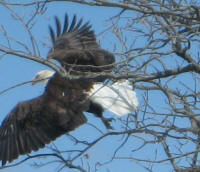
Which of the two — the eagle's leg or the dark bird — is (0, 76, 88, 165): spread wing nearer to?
the dark bird

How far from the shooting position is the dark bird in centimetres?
703

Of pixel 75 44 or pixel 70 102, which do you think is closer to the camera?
pixel 70 102

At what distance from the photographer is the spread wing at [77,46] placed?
7.01 metres

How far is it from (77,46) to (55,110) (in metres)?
0.97

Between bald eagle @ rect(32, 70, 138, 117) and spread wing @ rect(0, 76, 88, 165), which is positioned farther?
spread wing @ rect(0, 76, 88, 165)

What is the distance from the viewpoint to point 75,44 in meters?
7.76

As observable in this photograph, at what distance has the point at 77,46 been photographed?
770 centimetres

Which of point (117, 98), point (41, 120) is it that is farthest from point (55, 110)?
point (117, 98)

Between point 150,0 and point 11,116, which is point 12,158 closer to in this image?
point 11,116

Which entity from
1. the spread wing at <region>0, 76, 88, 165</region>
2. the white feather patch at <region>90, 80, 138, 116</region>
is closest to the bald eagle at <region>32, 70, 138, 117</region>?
the white feather patch at <region>90, 80, 138, 116</region>

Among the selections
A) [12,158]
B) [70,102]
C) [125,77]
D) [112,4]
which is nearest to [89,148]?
[125,77]

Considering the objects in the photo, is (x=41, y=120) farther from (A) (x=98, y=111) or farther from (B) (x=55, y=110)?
(A) (x=98, y=111)

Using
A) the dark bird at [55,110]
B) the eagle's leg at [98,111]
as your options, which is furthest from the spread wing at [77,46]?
the eagle's leg at [98,111]

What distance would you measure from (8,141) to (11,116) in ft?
1.41
